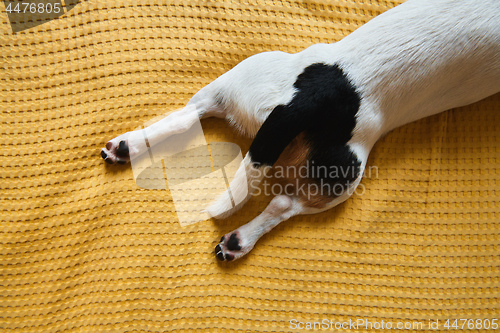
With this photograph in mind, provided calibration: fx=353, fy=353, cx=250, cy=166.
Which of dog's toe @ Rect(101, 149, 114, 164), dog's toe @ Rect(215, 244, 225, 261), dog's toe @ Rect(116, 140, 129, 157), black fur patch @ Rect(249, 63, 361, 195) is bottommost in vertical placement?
dog's toe @ Rect(215, 244, 225, 261)

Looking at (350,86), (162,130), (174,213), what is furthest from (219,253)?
(350,86)

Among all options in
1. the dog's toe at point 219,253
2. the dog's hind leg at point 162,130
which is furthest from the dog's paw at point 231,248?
the dog's hind leg at point 162,130

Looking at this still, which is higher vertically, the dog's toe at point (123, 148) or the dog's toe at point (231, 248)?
the dog's toe at point (123, 148)

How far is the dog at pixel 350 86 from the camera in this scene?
1006 mm

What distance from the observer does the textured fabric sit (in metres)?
1.17

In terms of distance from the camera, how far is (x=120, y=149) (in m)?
1.19

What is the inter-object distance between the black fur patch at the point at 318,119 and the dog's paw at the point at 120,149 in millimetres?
430

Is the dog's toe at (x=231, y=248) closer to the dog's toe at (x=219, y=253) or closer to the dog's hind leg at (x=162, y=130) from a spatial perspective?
the dog's toe at (x=219, y=253)

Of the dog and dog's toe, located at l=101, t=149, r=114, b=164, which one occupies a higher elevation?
the dog

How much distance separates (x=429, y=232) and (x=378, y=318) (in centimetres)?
36

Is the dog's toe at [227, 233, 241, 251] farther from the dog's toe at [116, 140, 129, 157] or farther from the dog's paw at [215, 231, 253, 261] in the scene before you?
the dog's toe at [116, 140, 129, 157]

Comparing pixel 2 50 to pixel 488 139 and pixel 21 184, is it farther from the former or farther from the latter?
pixel 488 139

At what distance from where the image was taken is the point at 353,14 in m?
1.34

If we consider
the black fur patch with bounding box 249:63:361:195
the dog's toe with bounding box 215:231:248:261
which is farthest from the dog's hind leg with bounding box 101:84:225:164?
the dog's toe with bounding box 215:231:248:261
